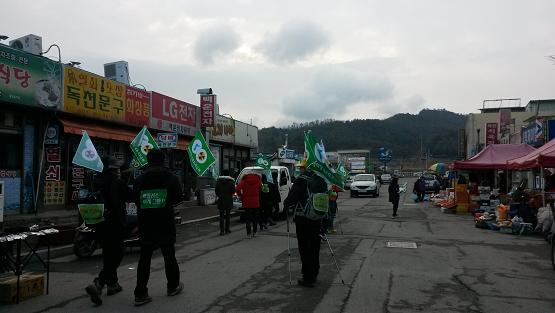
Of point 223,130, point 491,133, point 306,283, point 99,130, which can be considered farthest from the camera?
point 491,133

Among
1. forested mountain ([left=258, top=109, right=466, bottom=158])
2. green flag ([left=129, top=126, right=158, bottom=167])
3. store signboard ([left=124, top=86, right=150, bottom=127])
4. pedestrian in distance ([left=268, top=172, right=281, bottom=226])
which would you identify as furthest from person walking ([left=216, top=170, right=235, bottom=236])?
forested mountain ([left=258, top=109, right=466, bottom=158])

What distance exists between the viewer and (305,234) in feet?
25.3

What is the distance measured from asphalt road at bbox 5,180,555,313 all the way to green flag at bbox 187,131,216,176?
3.21 meters

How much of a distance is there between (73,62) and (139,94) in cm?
348

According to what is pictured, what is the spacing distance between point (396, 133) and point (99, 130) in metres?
107

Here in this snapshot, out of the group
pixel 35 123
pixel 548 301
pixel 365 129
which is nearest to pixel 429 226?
pixel 548 301

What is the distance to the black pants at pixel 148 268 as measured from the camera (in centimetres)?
631

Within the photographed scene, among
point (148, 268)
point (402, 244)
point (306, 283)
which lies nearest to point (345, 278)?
point (306, 283)

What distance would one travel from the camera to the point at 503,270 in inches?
359

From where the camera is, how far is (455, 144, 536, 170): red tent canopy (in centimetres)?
2073

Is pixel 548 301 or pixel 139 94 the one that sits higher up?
pixel 139 94

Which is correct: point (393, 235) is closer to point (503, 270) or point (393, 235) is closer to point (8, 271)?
point (503, 270)

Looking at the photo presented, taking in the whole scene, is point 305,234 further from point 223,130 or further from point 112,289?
point 223,130

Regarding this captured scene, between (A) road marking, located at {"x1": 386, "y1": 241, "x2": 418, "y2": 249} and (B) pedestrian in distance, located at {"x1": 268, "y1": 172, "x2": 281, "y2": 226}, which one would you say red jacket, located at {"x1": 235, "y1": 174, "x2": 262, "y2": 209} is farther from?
(A) road marking, located at {"x1": 386, "y1": 241, "x2": 418, "y2": 249}
